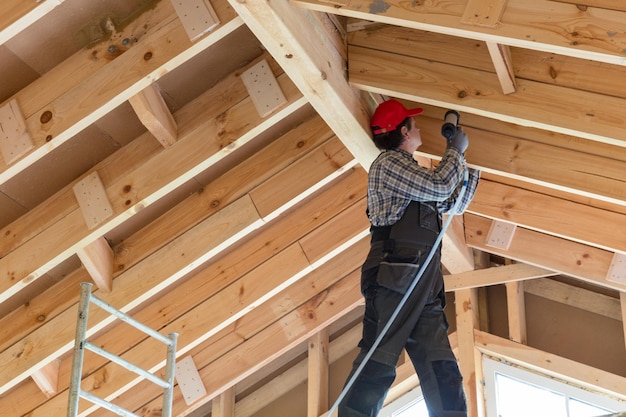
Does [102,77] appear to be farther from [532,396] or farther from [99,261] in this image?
[532,396]

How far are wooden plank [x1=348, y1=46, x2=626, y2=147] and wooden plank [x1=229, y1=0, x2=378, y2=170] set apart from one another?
0.41ft

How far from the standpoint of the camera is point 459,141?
335cm

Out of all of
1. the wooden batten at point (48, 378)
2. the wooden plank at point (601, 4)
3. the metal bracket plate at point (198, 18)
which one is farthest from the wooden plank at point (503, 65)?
the wooden batten at point (48, 378)

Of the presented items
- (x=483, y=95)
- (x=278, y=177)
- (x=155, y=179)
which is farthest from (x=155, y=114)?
(x=483, y=95)

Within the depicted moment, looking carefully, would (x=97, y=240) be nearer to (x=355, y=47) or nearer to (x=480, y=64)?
(x=355, y=47)

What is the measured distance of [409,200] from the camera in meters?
3.36

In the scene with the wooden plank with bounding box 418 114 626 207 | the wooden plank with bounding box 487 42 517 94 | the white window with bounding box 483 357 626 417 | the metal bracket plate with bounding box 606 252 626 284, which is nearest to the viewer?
the wooden plank with bounding box 487 42 517 94

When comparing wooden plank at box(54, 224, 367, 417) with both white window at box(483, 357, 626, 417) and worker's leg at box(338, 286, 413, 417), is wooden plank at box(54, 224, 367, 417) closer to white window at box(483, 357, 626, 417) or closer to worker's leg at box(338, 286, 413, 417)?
white window at box(483, 357, 626, 417)

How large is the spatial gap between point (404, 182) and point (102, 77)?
1185 mm

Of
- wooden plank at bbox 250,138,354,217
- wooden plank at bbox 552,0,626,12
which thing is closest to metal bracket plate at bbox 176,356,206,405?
wooden plank at bbox 250,138,354,217

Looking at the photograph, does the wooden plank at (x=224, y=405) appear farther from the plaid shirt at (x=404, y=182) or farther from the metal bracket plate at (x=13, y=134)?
the metal bracket plate at (x=13, y=134)

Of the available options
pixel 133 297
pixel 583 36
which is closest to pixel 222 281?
pixel 133 297

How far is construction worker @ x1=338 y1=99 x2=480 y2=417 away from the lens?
318cm

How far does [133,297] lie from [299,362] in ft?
5.51
